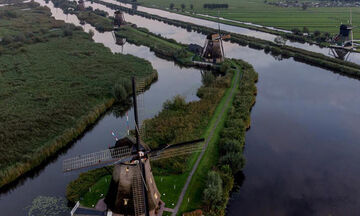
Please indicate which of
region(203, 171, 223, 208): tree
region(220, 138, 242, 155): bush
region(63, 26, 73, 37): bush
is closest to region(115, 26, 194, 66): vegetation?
region(63, 26, 73, 37): bush

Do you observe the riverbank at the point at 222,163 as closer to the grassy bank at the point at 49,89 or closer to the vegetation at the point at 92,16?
the grassy bank at the point at 49,89

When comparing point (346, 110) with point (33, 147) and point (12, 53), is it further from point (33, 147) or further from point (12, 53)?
point (12, 53)

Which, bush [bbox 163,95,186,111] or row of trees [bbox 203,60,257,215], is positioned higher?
bush [bbox 163,95,186,111]

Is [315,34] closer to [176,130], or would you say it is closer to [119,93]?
[119,93]

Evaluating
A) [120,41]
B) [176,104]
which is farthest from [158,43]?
[176,104]

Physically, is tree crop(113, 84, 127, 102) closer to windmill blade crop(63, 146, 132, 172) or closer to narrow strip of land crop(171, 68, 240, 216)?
narrow strip of land crop(171, 68, 240, 216)

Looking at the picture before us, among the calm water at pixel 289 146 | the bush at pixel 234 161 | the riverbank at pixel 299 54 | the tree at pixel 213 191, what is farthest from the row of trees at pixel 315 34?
the tree at pixel 213 191

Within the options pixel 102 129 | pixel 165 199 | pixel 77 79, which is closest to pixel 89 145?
pixel 102 129
